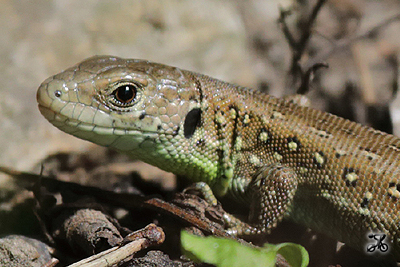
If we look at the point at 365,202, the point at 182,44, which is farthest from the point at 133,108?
the point at 182,44

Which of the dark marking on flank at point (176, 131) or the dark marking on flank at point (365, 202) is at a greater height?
the dark marking on flank at point (176, 131)

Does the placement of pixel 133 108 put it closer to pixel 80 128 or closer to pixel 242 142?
pixel 80 128

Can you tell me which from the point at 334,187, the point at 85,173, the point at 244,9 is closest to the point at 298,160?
the point at 334,187

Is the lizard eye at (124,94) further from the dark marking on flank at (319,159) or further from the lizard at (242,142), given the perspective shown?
the dark marking on flank at (319,159)

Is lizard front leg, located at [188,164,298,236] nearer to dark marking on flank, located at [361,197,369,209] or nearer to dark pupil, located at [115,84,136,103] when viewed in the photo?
dark marking on flank, located at [361,197,369,209]

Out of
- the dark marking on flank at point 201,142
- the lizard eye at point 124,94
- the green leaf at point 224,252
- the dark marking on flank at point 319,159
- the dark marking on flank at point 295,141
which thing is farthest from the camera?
the dark marking on flank at point 201,142

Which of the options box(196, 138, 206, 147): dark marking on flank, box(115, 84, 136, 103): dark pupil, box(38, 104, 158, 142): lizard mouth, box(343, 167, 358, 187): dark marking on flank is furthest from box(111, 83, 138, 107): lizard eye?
box(343, 167, 358, 187): dark marking on flank

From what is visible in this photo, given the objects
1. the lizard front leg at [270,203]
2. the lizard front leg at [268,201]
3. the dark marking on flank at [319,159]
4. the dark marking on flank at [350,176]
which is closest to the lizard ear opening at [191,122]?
the lizard front leg at [268,201]
